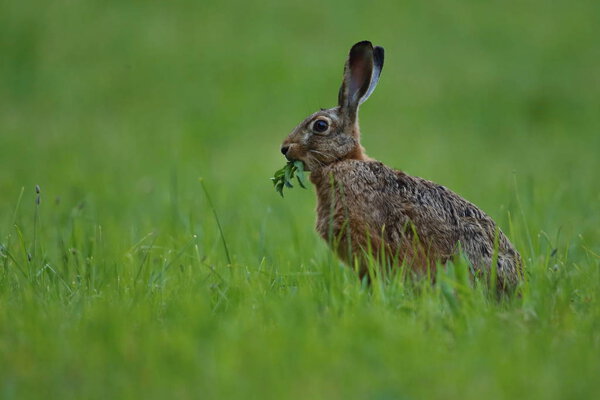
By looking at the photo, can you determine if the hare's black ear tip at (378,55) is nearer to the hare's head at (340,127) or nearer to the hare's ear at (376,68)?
the hare's ear at (376,68)

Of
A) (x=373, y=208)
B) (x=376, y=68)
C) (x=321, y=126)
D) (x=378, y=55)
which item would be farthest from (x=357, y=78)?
(x=373, y=208)

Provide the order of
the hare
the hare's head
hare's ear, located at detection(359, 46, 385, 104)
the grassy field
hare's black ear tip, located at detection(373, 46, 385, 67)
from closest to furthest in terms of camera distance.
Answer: the grassy field
the hare
the hare's head
hare's ear, located at detection(359, 46, 385, 104)
hare's black ear tip, located at detection(373, 46, 385, 67)

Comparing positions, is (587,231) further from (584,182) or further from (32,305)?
(32,305)

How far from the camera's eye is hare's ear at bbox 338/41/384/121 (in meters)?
5.86

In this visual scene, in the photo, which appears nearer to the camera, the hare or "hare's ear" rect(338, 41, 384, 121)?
the hare

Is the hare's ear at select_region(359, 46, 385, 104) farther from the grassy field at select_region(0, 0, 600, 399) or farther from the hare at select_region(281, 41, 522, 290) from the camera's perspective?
the grassy field at select_region(0, 0, 600, 399)

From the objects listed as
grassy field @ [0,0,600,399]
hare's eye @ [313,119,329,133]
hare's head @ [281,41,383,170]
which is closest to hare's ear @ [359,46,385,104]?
hare's head @ [281,41,383,170]

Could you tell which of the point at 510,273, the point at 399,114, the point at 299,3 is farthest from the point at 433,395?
the point at 299,3

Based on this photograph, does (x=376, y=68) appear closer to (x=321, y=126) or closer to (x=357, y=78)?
(x=357, y=78)

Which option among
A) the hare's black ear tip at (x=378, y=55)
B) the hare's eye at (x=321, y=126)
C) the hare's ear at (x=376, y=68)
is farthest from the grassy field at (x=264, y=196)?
the hare's black ear tip at (x=378, y=55)

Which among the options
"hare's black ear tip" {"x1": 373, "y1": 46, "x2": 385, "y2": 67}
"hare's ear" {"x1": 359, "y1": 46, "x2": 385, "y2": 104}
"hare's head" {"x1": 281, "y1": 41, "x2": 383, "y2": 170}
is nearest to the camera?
"hare's head" {"x1": 281, "y1": 41, "x2": 383, "y2": 170}

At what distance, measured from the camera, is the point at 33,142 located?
42.1ft

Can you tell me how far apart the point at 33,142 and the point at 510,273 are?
9871 millimetres

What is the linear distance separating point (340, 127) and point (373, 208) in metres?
0.87
